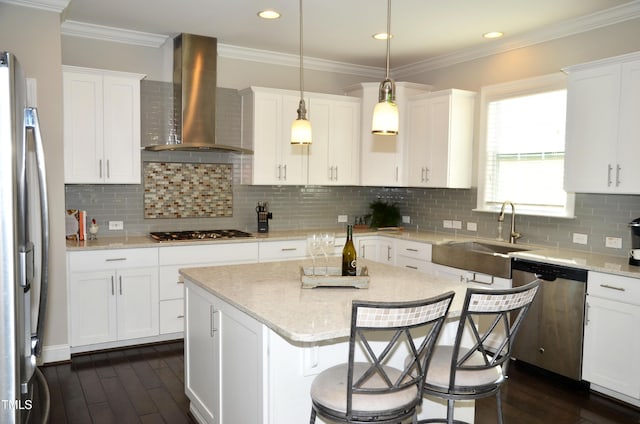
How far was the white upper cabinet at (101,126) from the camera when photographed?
14.0ft

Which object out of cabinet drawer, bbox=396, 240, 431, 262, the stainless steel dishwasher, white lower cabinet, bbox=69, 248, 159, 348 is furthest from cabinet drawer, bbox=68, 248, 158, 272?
the stainless steel dishwasher

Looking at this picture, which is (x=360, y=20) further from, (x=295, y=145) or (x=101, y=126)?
(x=101, y=126)

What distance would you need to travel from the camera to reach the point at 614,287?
3.41 m

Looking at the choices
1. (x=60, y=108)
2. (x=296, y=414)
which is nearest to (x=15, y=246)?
(x=296, y=414)

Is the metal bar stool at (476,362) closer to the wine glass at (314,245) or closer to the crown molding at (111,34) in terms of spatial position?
the wine glass at (314,245)

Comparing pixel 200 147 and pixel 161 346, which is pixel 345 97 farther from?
pixel 161 346

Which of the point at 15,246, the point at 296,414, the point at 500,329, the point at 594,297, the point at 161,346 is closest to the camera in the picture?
the point at 15,246

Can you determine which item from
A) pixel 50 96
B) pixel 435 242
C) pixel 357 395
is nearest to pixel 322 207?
pixel 435 242

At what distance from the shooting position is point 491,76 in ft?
16.5

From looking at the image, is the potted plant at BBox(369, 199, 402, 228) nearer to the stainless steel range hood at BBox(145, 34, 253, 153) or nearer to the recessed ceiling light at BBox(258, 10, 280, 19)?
the stainless steel range hood at BBox(145, 34, 253, 153)

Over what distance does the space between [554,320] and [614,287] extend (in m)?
0.52

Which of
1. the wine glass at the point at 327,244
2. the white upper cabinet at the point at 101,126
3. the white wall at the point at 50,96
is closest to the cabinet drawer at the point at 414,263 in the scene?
the wine glass at the point at 327,244

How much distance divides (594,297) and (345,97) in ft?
10.5

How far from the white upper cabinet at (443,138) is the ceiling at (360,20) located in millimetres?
532
